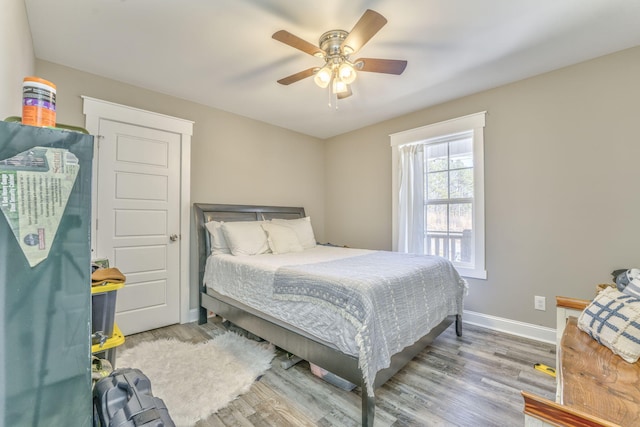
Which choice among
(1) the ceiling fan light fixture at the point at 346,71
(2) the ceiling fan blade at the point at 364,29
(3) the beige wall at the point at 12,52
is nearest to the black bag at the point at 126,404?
(3) the beige wall at the point at 12,52

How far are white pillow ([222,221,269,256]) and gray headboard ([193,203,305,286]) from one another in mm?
301

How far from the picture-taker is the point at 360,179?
14.5 feet

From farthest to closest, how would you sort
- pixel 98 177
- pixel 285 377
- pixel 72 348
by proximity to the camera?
pixel 98 177
pixel 285 377
pixel 72 348

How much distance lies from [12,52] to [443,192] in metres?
3.90

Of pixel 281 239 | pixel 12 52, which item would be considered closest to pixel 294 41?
pixel 12 52

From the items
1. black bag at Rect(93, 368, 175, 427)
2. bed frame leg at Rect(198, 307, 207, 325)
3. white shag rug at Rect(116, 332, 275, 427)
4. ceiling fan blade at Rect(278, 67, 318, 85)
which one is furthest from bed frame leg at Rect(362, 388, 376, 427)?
bed frame leg at Rect(198, 307, 207, 325)

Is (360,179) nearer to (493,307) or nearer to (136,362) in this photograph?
(493,307)

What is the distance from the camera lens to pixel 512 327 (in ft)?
9.43

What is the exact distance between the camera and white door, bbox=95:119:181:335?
2760 millimetres

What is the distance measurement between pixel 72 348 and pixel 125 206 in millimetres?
2408

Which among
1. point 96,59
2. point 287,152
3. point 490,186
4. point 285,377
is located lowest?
point 285,377

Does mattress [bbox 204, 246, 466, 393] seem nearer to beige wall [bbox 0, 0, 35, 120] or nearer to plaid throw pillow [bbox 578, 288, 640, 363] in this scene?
plaid throw pillow [bbox 578, 288, 640, 363]

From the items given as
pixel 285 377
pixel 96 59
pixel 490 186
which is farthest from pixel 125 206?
pixel 490 186

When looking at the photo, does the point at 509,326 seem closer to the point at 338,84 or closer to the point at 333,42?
the point at 338,84
